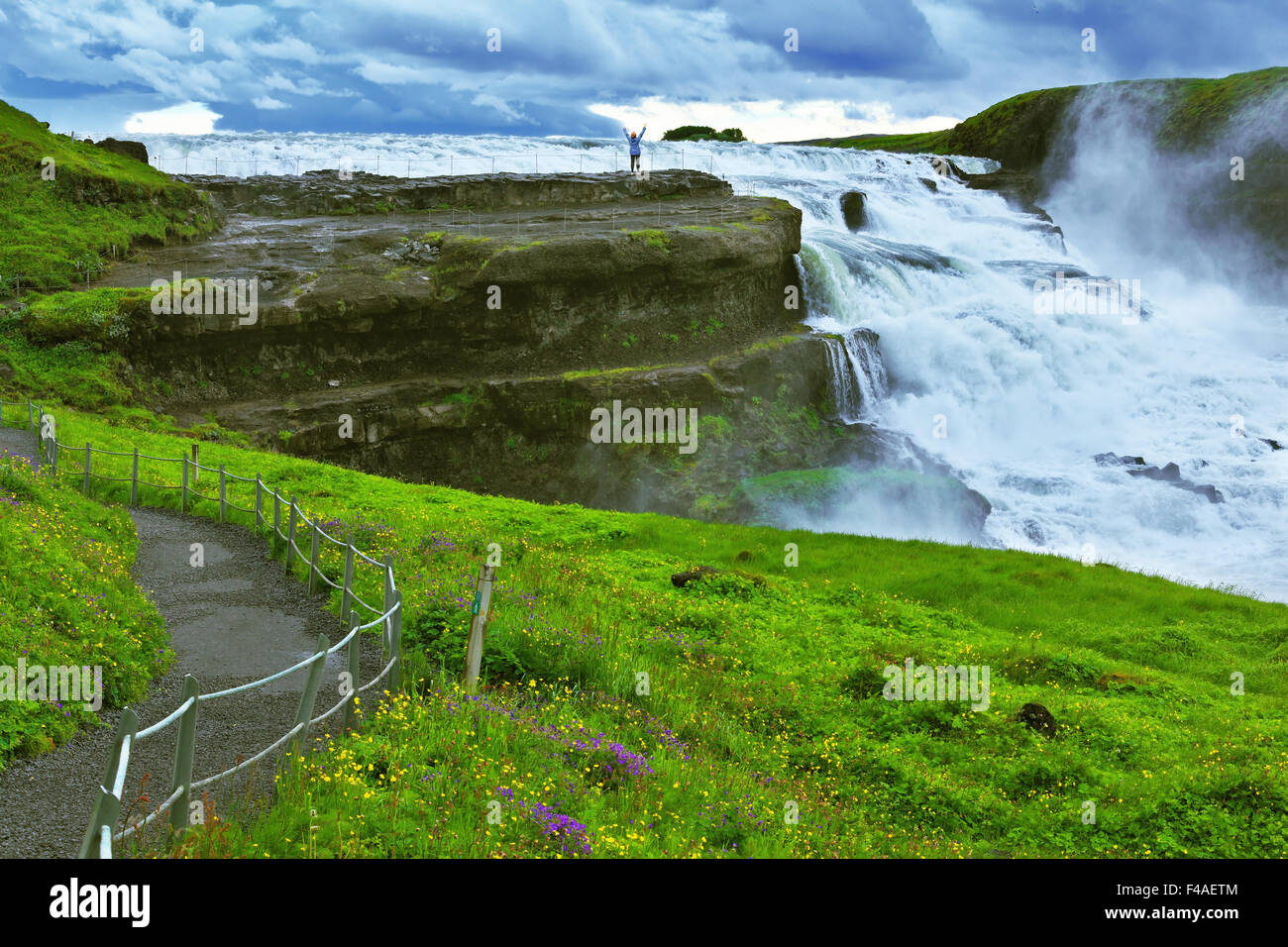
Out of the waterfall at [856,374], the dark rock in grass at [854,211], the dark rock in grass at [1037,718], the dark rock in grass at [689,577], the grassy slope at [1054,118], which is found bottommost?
the dark rock in grass at [1037,718]

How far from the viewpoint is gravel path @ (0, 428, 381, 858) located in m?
8.48

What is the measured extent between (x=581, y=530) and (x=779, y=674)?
10131 millimetres

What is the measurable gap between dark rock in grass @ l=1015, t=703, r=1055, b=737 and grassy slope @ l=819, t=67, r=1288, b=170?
222 ft

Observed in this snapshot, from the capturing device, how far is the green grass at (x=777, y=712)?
8820 mm

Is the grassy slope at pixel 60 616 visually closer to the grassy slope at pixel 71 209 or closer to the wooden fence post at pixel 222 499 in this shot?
the wooden fence post at pixel 222 499

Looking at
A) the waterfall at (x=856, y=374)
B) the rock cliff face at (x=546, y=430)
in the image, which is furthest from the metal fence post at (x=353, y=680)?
the waterfall at (x=856, y=374)

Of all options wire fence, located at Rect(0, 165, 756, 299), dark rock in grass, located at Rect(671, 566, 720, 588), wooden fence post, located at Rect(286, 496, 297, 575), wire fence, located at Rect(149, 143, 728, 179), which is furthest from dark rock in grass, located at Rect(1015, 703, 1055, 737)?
wire fence, located at Rect(149, 143, 728, 179)

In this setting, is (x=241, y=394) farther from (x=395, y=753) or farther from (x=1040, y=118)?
(x=1040, y=118)

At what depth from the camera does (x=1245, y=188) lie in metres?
63.8

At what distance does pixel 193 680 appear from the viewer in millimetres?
7031

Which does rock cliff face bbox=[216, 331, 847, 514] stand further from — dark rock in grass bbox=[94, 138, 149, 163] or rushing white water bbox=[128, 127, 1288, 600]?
dark rock in grass bbox=[94, 138, 149, 163]

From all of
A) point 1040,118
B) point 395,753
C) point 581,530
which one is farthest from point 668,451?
point 1040,118

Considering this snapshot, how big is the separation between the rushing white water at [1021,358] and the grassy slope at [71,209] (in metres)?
15.5

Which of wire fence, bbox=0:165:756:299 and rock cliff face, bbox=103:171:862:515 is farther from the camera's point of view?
wire fence, bbox=0:165:756:299
